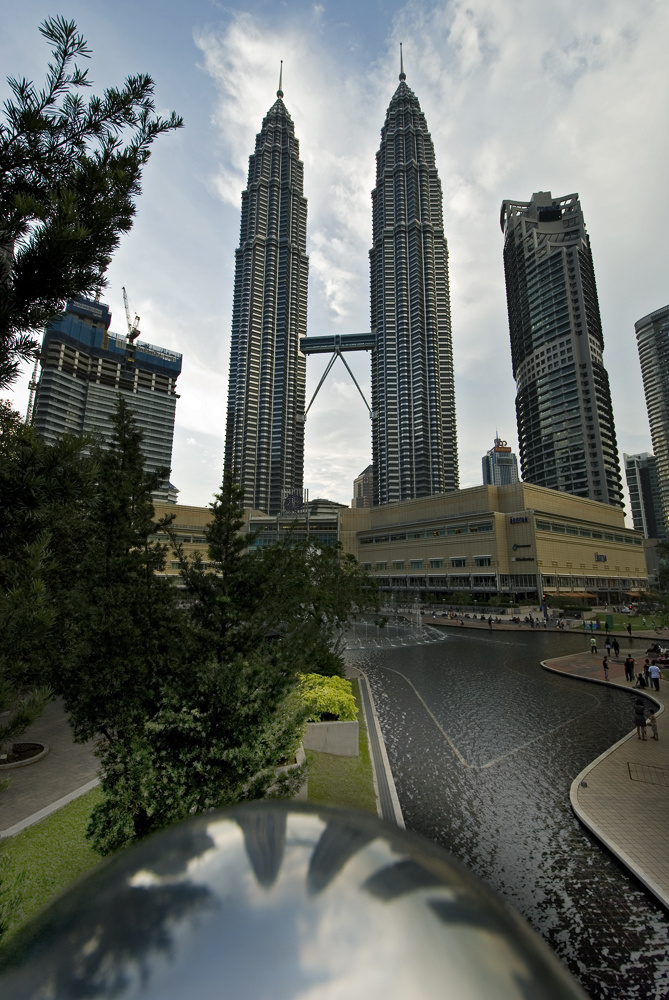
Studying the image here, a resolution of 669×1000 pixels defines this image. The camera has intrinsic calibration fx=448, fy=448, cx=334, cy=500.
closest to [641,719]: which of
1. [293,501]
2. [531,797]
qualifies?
[531,797]

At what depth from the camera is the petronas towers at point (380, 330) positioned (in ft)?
447

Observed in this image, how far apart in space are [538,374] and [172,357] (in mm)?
127566

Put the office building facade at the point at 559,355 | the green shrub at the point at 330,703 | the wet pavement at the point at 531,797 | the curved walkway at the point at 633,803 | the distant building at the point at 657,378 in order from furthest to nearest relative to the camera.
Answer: the distant building at the point at 657,378, the office building facade at the point at 559,355, the green shrub at the point at 330,703, the curved walkway at the point at 633,803, the wet pavement at the point at 531,797

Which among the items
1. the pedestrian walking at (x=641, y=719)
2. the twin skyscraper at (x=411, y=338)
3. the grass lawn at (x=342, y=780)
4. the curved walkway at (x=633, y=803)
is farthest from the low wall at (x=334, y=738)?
the twin skyscraper at (x=411, y=338)

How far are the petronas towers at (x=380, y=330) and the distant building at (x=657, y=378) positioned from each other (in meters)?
99.4

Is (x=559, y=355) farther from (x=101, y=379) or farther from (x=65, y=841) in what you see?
(x=101, y=379)

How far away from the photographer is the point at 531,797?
1092cm

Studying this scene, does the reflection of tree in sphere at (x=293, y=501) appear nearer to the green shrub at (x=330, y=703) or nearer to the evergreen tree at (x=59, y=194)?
the green shrub at (x=330, y=703)

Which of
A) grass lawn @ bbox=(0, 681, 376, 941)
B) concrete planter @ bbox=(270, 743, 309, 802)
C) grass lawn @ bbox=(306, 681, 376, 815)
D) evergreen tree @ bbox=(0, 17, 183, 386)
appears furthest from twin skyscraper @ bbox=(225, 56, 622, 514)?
evergreen tree @ bbox=(0, 17, 183, 386)

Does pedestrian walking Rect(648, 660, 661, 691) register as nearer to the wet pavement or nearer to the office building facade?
the wet pavement

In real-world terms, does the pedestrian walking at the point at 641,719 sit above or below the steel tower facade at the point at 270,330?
below

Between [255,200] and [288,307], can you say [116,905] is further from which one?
[255,200]

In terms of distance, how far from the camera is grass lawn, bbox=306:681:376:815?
1046cm

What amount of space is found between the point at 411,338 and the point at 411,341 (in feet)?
3.22
